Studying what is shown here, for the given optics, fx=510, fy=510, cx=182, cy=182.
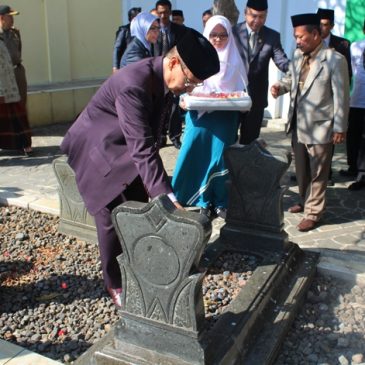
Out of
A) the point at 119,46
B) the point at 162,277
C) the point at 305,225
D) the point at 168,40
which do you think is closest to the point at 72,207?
the point at 305,225

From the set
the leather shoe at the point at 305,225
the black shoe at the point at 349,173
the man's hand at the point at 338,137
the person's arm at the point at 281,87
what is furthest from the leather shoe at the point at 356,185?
the person's arm at the point at 281,87

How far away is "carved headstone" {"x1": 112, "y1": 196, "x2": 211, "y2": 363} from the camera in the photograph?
2.42 meters

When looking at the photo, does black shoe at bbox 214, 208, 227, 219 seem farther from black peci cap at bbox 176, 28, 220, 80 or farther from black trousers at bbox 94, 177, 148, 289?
black peci cap at bbox 176, 28, 220, 80

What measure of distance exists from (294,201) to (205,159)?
1225 mm

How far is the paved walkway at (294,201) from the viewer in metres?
3.93

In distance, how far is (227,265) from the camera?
3854 millimetres

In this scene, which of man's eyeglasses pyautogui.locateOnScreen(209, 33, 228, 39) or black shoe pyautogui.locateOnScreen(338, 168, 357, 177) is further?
black shoe pyautogui.locateOnScreen(338, 168, 357, 177)

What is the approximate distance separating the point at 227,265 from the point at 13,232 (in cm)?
212

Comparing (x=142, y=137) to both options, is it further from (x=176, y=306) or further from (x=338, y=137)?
(x=338, y=137)

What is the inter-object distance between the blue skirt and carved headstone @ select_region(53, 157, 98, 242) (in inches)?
36.3

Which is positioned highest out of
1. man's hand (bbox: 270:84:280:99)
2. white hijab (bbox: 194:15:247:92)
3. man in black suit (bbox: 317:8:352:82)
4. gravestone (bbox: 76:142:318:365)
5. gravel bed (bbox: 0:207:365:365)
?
man in black suit (bbox: 317:8:352:82)

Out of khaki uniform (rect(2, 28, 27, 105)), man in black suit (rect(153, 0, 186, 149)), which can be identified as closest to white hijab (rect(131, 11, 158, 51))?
man in black suit (rect(153, 0, 186, 149))

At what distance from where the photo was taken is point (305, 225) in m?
4.61

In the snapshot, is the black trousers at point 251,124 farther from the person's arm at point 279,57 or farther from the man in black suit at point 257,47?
the person's arm at point 279,57
